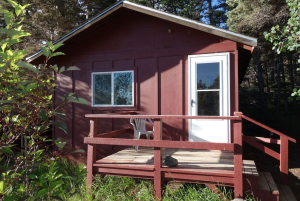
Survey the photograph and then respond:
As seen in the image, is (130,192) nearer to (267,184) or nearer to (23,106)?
(267,184)

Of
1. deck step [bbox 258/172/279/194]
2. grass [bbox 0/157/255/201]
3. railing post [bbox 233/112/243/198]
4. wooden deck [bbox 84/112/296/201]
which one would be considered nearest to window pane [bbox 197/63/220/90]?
wooden deck [bbox 84/112/296/201]

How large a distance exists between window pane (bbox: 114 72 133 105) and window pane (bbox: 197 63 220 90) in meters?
1.81

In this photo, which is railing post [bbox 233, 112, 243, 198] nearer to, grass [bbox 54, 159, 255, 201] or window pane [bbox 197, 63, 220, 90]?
grass [bbox 54, 159, 255, 201]

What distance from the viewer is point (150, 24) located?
5.89 meters

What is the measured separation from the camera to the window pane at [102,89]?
625cm

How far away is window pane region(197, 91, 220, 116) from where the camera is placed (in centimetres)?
520

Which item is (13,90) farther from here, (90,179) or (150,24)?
(150,24)

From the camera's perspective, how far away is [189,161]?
13.9ft

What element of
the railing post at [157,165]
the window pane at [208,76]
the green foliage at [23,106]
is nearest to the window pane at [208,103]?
the window pane at [208,76]

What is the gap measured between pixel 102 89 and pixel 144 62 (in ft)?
4.64

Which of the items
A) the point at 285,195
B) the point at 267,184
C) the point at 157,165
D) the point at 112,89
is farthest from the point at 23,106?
the point at 112,89

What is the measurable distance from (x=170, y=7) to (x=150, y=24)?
596 inches

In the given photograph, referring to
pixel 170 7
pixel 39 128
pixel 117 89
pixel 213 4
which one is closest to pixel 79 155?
pixel 117 89

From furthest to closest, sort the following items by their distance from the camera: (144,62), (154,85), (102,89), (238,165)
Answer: (102,89) → (144,62) → (154,85) → (238,165)
